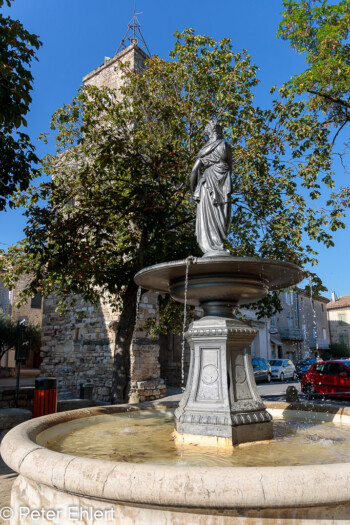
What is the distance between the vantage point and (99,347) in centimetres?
1614

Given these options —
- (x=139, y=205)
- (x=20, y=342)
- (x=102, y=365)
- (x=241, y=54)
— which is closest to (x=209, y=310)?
(x=139, y=205)

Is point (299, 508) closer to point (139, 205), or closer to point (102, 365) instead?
point (139, 205)

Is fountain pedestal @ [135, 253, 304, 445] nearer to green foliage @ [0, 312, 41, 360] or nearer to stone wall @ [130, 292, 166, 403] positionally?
stone wall @ [130, 292, 166, 403]

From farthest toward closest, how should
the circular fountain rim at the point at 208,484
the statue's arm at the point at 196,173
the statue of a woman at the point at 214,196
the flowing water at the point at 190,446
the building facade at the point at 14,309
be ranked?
the building facade at the point at 14,309
the statue's arm at the point at 196,173
the statue of a woman at the point at 214,196
the flowing water at the point at 190,446
the circular fountain rim at the point at 208,484

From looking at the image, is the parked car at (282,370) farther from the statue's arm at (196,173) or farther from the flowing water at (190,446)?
the statue's arm at (196,173)

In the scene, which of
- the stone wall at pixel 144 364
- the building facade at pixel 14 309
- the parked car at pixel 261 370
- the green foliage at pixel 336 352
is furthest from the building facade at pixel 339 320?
the stone wall at pixel 144 364

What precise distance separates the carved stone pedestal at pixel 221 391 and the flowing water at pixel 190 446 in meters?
0.14

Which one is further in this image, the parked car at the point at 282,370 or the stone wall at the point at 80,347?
the parked car at the point at 282,370

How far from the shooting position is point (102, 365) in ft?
52.2

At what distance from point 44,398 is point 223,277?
15.8 feet

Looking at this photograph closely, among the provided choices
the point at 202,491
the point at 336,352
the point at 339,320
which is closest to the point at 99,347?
the point at 202,491

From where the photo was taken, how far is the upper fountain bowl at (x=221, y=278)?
13.1 ft

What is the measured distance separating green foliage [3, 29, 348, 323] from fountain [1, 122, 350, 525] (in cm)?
324

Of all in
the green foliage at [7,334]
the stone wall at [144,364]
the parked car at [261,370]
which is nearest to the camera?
the stone wall at [144,364]
